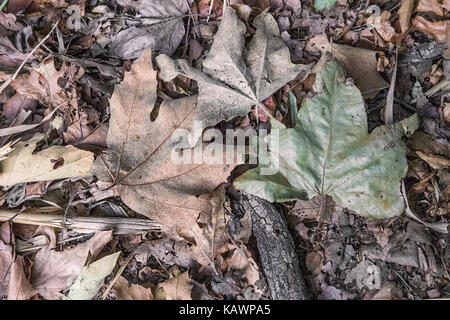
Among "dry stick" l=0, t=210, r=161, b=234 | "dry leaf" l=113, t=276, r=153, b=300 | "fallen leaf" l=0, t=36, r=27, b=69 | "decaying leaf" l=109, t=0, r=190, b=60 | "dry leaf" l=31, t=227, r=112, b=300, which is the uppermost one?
"decaying leaf" l=109, t=0, r=190, b=60

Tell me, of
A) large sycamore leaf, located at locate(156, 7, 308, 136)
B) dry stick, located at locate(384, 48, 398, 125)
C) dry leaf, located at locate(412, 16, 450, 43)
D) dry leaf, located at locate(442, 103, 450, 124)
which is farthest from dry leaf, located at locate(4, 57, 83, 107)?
dry leaf, located at locate(442, 103, 450, 124)

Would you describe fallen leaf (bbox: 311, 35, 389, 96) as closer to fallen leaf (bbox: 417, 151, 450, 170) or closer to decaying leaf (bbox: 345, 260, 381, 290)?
fallen leaf (bbox: 417, 151, 450, 170)

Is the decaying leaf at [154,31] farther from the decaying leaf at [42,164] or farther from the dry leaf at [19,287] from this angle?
the dry leaf at [19,287]

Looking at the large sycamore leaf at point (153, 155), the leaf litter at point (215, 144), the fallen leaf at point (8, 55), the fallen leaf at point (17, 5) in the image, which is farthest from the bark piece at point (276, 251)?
the fallen leaf at point (17, 5)

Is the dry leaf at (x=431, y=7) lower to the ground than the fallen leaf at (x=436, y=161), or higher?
higher

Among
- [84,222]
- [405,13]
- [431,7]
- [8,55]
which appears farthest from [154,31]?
[431,7]

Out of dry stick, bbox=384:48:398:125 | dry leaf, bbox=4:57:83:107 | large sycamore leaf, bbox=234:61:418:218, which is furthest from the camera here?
dry leaf, bbox=4:57:83:107
